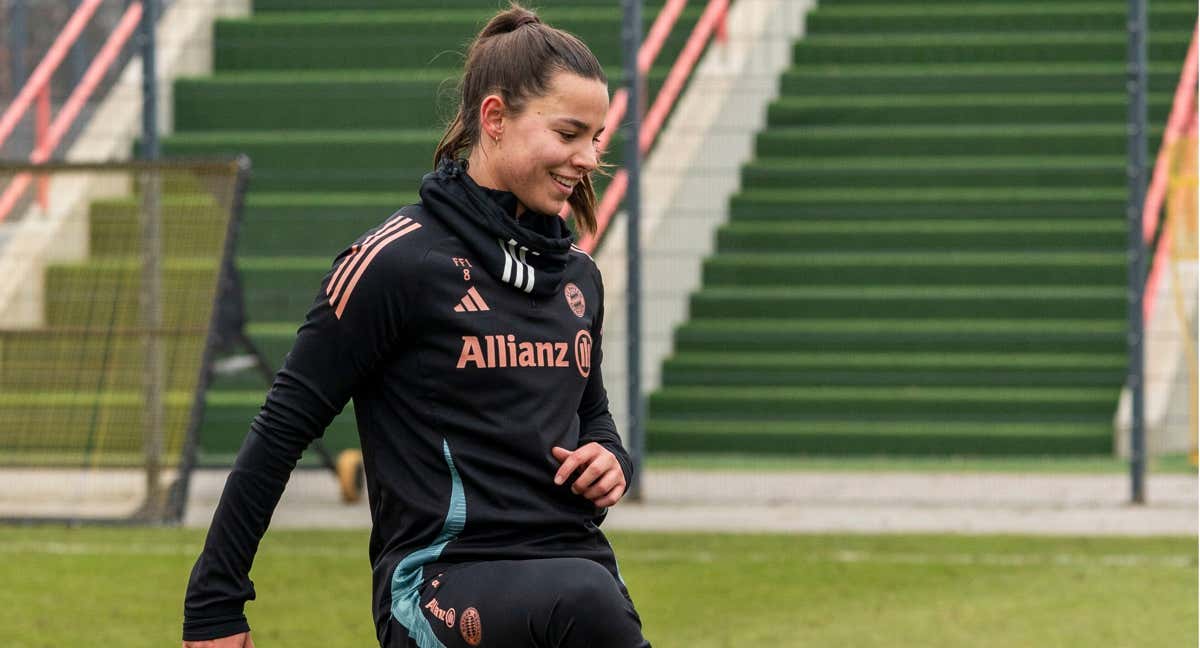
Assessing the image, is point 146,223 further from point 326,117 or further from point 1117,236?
point 1117,236

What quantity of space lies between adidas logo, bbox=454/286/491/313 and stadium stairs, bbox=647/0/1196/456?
8.82 m

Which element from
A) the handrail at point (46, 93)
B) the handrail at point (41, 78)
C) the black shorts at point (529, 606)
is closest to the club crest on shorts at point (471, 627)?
the black shorts at point (529, 606)

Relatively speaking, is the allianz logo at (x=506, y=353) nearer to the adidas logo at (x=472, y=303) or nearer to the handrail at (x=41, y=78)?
the adidas logo at (x=472, y=303)

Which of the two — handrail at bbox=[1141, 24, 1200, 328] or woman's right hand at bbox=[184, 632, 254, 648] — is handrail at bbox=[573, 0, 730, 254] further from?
woman's right hand at bbox=[184, 632, 254, 648]

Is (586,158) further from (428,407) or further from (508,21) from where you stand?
(428,407)

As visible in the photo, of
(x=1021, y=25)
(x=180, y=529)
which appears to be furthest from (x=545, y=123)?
(x=1021, y=25)

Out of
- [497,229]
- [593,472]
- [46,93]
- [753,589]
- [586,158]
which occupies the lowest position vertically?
[753,589]

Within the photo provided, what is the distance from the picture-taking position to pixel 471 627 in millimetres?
3031

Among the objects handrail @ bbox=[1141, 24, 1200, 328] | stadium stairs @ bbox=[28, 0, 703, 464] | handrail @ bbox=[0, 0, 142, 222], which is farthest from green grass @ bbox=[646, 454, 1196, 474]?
handrail @ bbox=[0, 0, 142, 222]

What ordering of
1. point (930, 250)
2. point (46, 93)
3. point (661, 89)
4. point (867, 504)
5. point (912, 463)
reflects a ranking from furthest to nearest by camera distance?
point (661, 89) < point (46, 93) < point (930, 250) < point (912, 463) < point (867, 504)

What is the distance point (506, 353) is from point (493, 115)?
35 cm

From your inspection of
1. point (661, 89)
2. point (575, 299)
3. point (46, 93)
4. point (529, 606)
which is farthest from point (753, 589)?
point (46, 93)

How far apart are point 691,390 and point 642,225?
1.17 m

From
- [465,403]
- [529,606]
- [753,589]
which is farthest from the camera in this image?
[753,589]
